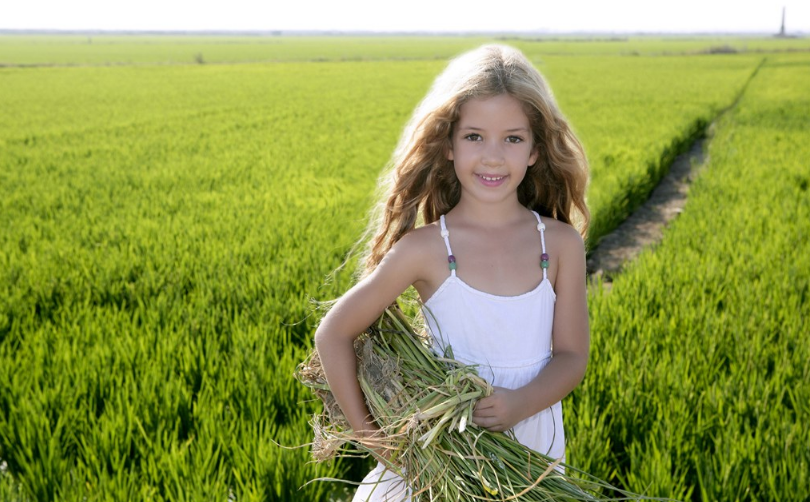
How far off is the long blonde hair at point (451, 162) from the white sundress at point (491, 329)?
0.37 ft

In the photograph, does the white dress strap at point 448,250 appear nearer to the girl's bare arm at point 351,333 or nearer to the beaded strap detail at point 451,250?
the beaded strap detail at point 451,250

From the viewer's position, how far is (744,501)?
194 cm

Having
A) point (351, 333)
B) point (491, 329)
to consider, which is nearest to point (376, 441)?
point (351, 333)

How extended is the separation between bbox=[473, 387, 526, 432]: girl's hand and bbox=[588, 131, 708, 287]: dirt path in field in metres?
3.13

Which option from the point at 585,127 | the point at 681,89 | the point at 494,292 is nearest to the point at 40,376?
the point at 494,292

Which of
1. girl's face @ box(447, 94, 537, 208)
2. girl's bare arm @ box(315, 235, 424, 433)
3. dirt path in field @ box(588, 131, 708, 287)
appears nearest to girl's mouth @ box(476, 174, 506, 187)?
girl's face @ box(447, 94, 537, 208)

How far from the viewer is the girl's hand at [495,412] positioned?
1227 mm

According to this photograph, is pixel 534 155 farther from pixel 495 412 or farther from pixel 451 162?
pixel 495 412

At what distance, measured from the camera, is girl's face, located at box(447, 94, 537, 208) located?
4.47 feet

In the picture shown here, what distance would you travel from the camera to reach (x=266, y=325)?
10.3 feet

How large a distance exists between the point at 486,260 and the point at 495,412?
0.30 m

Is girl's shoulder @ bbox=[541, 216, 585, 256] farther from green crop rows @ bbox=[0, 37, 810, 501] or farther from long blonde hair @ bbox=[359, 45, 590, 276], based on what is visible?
green crop rows @ bbox=[0, 37, 810, 501]

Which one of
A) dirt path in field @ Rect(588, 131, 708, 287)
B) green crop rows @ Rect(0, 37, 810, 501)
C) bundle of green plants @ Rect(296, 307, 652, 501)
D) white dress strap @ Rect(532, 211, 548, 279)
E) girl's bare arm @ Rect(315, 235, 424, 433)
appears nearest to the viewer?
bundle of green plants @ Rect(296, 307, 652, 501)

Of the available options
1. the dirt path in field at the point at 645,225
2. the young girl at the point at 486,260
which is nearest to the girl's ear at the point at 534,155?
the young girl at the point at 486,260
